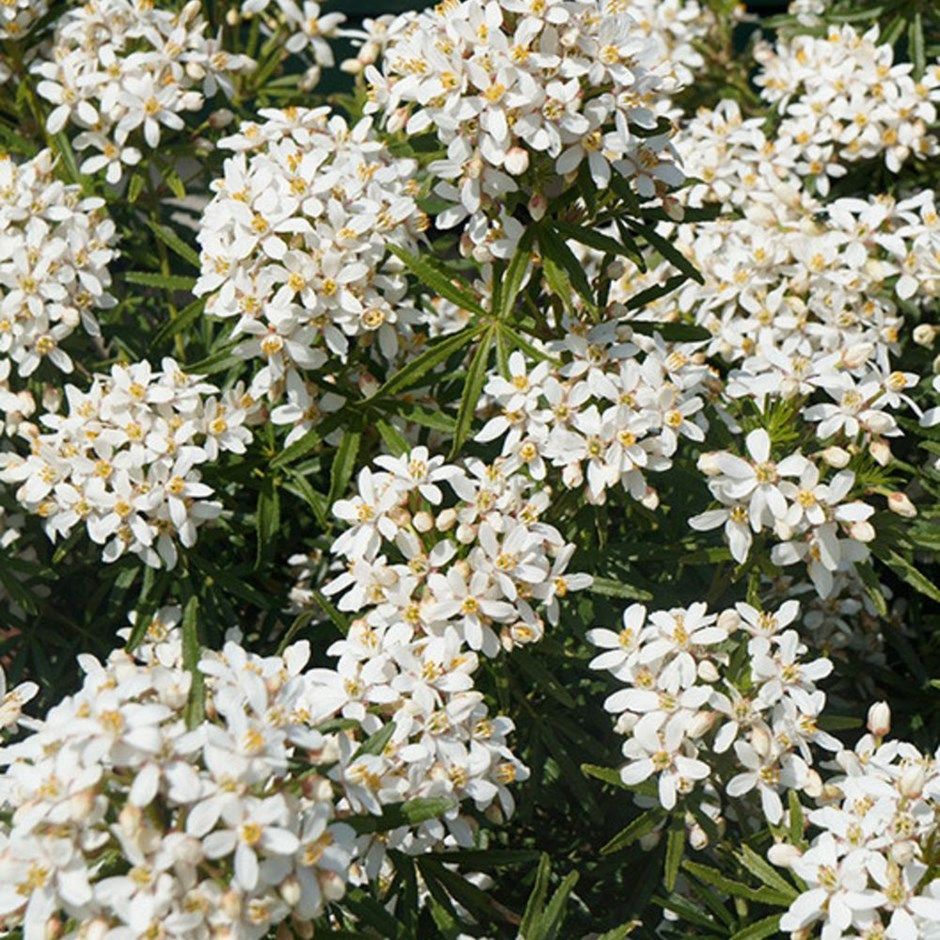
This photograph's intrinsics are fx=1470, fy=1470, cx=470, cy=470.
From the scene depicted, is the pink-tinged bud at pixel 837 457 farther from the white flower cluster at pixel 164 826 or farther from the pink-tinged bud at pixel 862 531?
the white flower cluster at pixel 164 826

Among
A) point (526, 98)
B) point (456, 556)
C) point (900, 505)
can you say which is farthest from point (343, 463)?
point (900, 505)

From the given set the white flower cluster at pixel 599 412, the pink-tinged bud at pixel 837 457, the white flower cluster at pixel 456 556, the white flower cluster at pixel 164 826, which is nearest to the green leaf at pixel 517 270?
the white flower cluster at pixel 599 412

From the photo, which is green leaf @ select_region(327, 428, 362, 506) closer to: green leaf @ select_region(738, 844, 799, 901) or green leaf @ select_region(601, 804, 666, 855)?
green leaf @ select_region(601, 804, 666, 855)

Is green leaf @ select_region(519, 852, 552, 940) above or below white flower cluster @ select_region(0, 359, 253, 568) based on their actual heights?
below

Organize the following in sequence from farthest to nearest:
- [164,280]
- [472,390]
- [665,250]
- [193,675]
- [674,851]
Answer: [164,280], [665,250], [472,390], [674,851], [193,675]

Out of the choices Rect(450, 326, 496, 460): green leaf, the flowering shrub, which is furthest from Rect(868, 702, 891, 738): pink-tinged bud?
Rect(450, 326, 496, 460): green leaf

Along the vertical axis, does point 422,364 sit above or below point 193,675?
below

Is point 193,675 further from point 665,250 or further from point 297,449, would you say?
point 665,250
